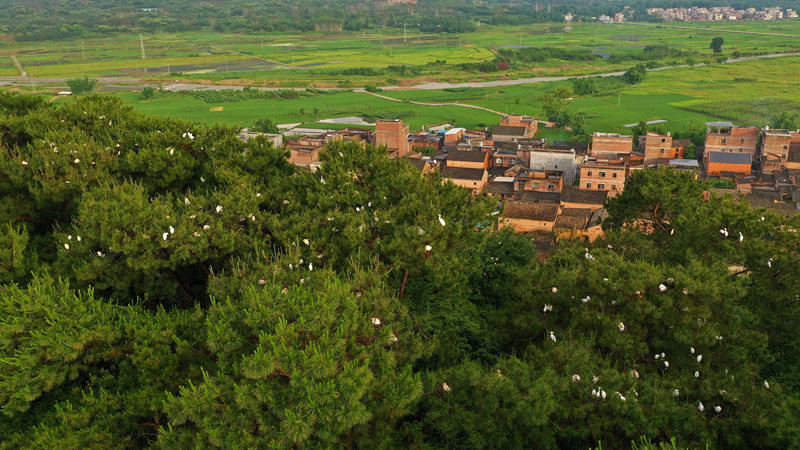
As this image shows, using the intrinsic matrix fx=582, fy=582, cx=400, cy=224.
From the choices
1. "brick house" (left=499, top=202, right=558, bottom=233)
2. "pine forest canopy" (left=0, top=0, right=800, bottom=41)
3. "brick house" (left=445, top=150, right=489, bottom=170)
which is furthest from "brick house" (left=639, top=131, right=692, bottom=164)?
"pine forest canopy" (left=0, top=0, right=800, bottom=41)

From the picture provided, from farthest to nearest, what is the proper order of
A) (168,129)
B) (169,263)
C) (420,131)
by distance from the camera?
(420,131), (168,129), (169,263)

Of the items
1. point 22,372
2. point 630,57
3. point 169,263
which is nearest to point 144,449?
point 22,372

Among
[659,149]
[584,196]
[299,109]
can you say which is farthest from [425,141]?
[299,109]

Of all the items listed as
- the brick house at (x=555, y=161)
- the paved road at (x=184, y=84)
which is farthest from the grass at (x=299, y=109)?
the brick house at (x=555, y=161)

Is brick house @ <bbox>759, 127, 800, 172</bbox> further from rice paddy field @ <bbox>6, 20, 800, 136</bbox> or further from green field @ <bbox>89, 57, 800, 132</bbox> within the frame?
rice paddy field @ <bbox>6, 20, 800, 136</bbox>

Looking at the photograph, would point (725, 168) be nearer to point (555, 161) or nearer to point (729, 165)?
point (729, 165)

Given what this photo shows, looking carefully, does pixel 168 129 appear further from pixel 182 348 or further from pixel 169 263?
pixel 182 348
